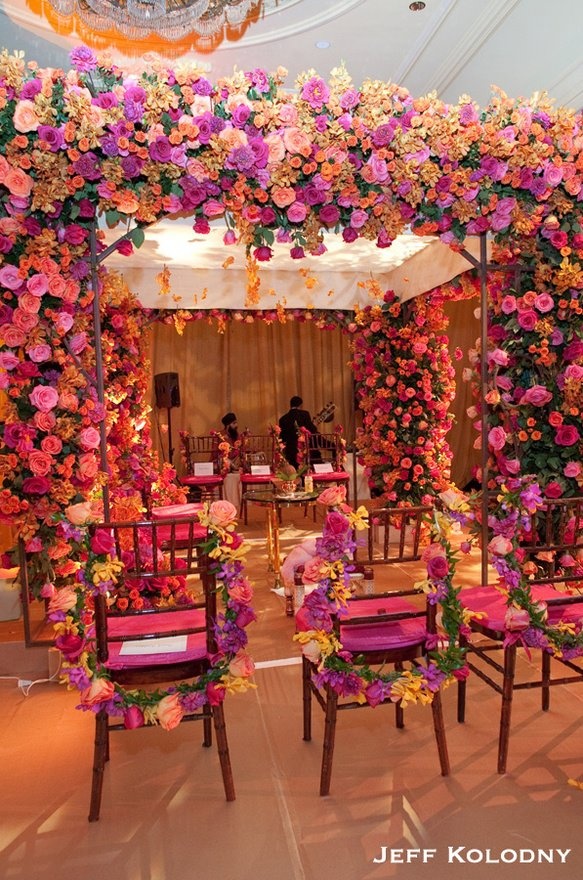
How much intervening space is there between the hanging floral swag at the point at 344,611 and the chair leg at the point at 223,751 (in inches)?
15.2

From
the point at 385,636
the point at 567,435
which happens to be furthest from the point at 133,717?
the point at 567,435

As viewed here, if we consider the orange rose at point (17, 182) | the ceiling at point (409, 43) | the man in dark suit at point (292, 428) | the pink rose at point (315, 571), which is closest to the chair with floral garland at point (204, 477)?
the man in dark suit at point (292, 428)

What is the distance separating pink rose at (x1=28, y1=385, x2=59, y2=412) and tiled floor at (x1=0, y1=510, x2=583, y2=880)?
1.49 metres

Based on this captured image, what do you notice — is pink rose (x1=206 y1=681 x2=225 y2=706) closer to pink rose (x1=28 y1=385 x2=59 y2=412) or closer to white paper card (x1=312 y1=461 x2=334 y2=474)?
pink rose (x1=28 y1=385 x2=59 y2=412)

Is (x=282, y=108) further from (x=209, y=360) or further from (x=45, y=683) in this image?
(x=209, y=360)

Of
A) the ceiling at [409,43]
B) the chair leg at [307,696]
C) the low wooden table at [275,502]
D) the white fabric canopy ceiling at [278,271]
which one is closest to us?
the chair leg at [307,696]

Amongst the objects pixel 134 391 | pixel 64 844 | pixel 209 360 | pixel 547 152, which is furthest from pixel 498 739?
pixel 209 360

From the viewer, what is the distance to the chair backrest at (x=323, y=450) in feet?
26.9

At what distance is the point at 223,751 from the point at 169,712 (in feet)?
0.97

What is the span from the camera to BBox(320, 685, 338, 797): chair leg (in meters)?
2.46

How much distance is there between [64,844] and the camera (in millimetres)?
2279

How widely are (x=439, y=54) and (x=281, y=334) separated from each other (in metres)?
6.81

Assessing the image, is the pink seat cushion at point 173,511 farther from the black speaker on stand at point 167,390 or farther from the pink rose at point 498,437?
the black speaker on stand at point 167,390

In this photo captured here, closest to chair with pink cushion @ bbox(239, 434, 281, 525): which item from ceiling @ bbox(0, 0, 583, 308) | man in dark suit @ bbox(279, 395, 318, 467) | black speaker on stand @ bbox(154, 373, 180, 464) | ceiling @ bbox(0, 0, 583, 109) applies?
man in dark suit @ bbox(279, 395, 318, 467)
